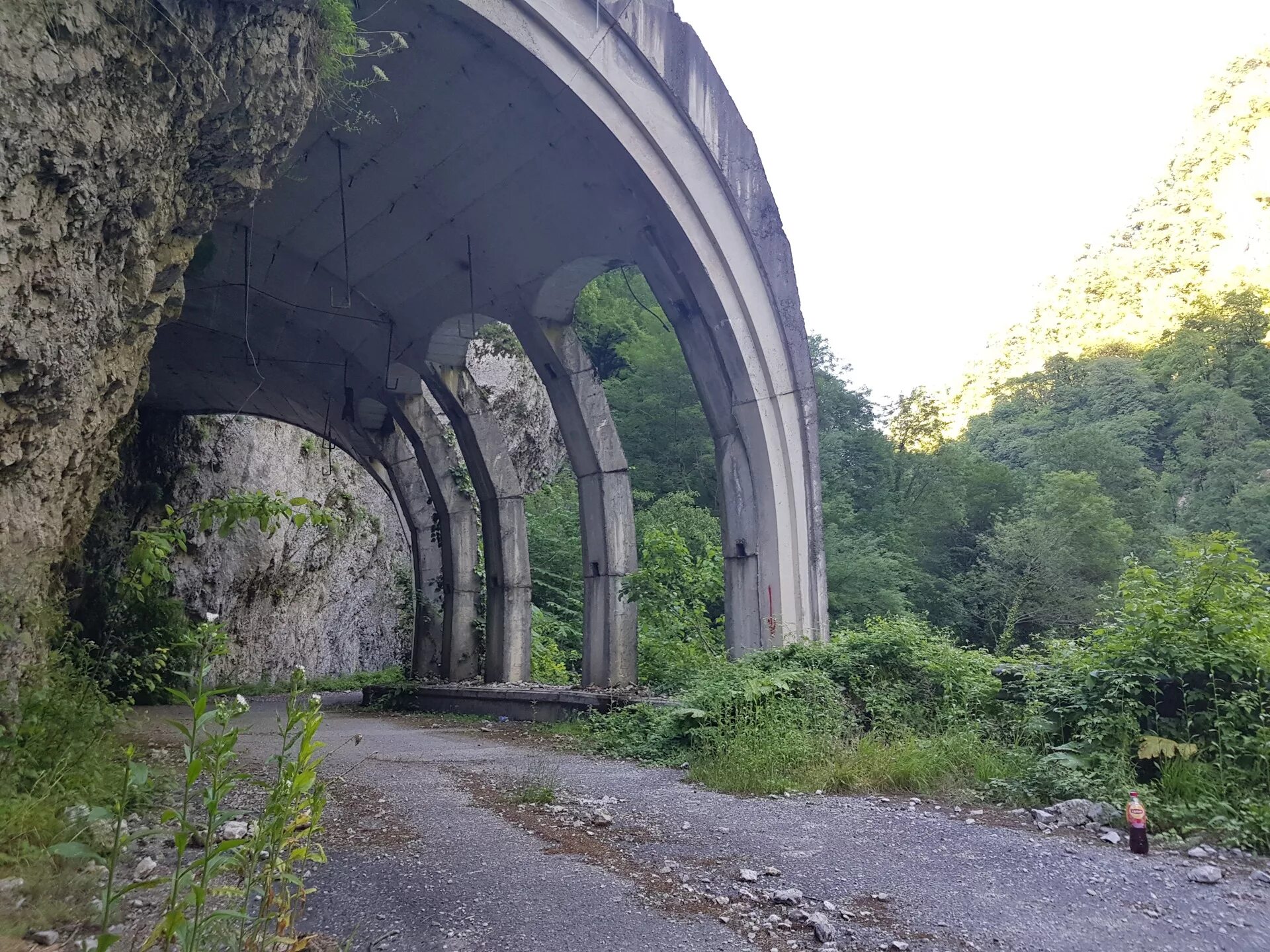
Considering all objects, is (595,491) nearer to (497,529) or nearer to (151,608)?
(497,529)

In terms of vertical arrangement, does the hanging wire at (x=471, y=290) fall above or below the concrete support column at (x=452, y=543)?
above

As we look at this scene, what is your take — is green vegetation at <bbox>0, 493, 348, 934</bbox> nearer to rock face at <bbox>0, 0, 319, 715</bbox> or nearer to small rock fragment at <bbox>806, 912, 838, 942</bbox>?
rock face at <bbox>0, 0, 319, 715</bbox>

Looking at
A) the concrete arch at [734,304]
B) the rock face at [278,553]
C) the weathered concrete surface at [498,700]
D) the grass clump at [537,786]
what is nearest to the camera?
the grass clump at [537,786]

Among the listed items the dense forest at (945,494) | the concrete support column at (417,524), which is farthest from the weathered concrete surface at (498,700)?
the dense forest at (945,494)

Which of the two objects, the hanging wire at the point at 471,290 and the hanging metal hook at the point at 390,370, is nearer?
the hanging wire at the point at 471,290

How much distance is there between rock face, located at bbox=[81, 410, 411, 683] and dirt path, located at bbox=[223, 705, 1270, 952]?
12145mm

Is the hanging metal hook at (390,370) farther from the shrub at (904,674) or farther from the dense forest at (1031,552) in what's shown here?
the shrub at (904,674)

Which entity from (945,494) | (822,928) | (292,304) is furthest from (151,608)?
(945,494)

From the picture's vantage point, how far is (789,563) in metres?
10.4

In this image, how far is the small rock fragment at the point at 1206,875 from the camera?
13.3 feet

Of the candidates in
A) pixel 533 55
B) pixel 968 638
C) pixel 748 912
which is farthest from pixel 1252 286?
pixel 748 912

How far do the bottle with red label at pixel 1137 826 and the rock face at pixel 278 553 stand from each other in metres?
14.4

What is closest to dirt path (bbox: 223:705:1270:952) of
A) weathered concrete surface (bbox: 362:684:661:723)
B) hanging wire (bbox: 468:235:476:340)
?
weathered concrete surface (bbox: 362:684:661:723)

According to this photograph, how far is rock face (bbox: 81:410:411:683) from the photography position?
60.4 ft
